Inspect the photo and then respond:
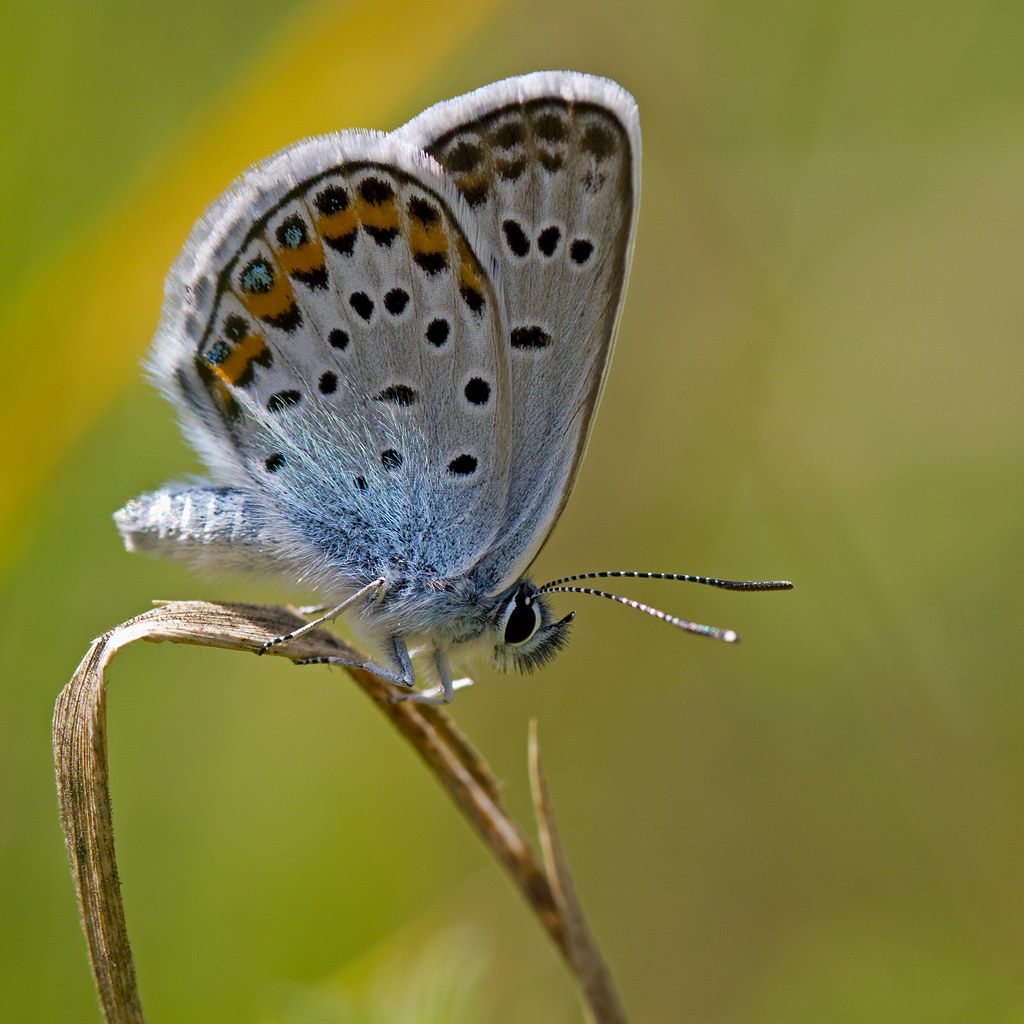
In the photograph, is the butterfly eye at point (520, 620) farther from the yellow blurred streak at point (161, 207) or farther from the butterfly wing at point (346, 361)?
the yellow blurred streak at point (161, 207)

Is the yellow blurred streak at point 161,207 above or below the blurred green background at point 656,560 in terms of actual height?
above

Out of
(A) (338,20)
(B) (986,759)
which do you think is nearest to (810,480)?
(B) (986,759)

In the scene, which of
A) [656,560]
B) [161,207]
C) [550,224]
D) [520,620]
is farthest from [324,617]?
[656,560]

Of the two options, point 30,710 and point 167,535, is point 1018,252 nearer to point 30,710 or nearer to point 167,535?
point 167,535

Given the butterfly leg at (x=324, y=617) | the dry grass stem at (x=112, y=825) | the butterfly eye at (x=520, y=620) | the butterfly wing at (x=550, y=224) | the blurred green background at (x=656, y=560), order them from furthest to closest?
the blurred green background at (x=656, y=560) → the butterfly eye at (x=520, y=620) → the butterfly wing at (x=550, y=224) → the butterfly leg at (x=324, y=617) → the dry grass stem at (x=112, y=825)

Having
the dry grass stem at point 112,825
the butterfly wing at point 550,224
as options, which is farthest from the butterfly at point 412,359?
the dry grass stem at point 112,825

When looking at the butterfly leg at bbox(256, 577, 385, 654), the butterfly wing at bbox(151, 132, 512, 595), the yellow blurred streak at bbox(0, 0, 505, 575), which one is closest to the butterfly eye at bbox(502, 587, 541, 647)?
the butterfly wing at bbox(151, 132, 512, 595)
